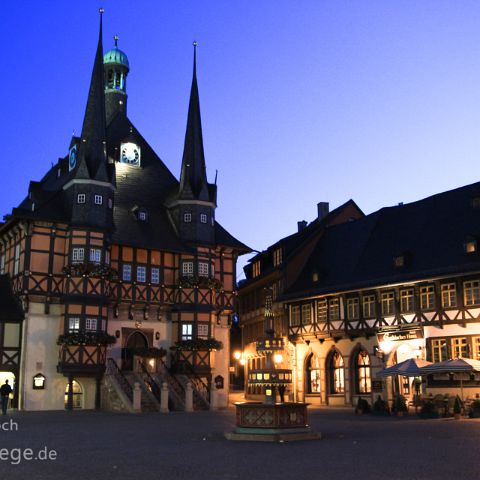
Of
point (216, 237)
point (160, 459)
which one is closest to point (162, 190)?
point (216, 237)

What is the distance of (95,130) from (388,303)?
1985 centimetres

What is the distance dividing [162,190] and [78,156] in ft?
22.7

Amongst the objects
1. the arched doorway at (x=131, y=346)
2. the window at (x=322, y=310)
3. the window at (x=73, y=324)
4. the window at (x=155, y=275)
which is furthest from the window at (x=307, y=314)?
the window at (x=73, y=324)

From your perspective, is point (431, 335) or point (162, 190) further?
point (162, 190)

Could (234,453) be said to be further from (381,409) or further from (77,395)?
(77,395)

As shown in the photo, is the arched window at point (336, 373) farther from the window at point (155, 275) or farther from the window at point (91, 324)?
the window at point (91, 324)

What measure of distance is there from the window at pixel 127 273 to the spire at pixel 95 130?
17.7ft

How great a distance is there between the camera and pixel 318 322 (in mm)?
43719

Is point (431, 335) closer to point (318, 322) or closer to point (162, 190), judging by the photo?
point (318, 322)

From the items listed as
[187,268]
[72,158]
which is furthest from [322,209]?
[72,158]

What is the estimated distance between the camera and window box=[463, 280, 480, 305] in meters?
34.4

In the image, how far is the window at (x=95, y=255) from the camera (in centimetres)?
3831

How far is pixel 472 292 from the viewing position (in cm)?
3472

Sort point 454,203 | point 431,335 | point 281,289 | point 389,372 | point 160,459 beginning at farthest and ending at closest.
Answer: point 281,289 → point 454,203 → point 431,335 → point 389,372 → point 160,459
